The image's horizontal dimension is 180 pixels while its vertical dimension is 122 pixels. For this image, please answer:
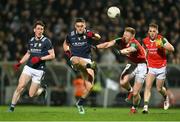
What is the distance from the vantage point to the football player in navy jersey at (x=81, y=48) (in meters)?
20.6

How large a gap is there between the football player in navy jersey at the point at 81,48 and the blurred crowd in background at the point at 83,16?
30.8ft

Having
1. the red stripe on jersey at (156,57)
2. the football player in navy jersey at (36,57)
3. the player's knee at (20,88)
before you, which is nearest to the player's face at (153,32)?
the red stripe on jersey at (156,57)

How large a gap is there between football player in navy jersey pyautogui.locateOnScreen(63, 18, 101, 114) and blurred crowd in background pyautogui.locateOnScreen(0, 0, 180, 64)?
30.8 feet

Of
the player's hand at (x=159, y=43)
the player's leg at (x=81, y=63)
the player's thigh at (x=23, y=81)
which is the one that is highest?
the player's hand at (x=159, y=43)

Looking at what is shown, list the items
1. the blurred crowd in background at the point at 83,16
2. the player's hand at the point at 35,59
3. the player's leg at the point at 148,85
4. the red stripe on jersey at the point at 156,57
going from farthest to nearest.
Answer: the blurred crowd in background at the point at 83,16, the red stripe on jersey at the point at 156,57, the player's leg at the point at 148,85, the player's hand at the point at 35,59

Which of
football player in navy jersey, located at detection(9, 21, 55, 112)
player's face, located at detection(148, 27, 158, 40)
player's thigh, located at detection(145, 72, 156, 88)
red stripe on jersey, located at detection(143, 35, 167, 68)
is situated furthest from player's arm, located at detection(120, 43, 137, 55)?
football player in navy jersey, located at detection(9, 21, 55, 112)

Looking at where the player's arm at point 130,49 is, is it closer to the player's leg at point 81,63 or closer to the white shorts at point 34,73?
the player's leg at point 81,63

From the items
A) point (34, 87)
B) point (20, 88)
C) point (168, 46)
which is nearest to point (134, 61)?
point (168, 46)

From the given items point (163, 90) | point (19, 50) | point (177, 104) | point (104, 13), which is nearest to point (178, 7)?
point (104, 13)

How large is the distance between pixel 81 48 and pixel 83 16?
38.0 feet

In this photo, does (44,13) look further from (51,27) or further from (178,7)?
(178,7)

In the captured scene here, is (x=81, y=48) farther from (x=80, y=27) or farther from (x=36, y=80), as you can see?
(x=36, y=80)

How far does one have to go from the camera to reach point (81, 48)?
20812 millimetres

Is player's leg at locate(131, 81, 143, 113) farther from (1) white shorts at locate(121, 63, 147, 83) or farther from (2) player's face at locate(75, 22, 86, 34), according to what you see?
(2) player's face at locate(75, 22, 86, 34)
